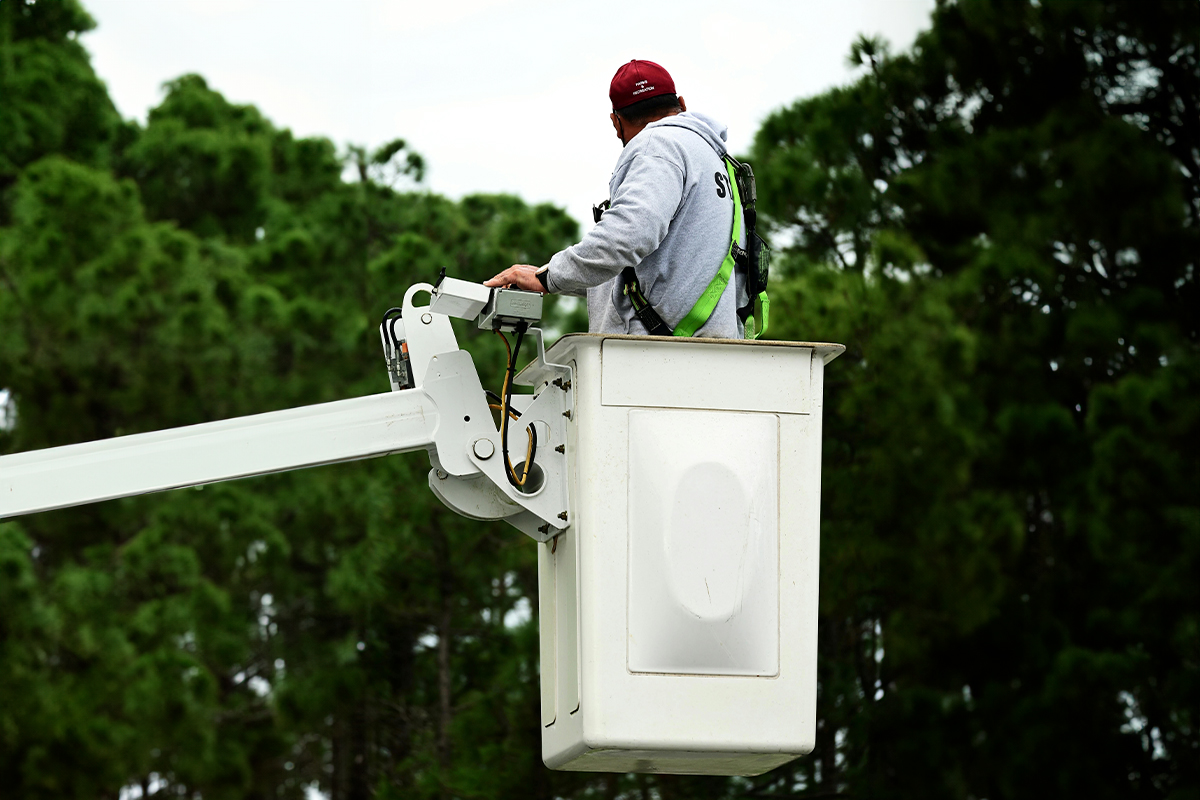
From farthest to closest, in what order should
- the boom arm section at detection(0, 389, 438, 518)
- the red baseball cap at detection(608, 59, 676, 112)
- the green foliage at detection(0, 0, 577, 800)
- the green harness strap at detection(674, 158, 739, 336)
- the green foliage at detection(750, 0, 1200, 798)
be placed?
the green foliage at detection(0, 0, 577, 800) → the green foliage at detection(750, 0, 1200, 798) → the red baseball cap at detection(608, 59, 676, 112) → the green harness strap at detection(674, 158, 739, 336) → the boom arm section at detection(0, 389, 438, 518)

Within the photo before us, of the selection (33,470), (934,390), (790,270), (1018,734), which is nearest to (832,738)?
(1018,734)

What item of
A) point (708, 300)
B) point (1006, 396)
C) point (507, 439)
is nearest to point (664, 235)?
point (708, 300)

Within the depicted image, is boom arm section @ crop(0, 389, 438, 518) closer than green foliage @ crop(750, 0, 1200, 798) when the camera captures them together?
Yes

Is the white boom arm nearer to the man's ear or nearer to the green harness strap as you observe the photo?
the green harness strap

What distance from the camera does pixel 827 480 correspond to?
34.6 feet

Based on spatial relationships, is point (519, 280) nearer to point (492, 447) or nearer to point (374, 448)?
point (492, 447)

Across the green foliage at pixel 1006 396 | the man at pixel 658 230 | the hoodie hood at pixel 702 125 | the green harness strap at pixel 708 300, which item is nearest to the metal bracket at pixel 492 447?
the man at pixel 658 230

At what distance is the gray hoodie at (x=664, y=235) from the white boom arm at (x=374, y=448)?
218 mm

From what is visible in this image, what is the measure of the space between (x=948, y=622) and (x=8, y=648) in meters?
6.43

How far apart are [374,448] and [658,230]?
28.0 inches

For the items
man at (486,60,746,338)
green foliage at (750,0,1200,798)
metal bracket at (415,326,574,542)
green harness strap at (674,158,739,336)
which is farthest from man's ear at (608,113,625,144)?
green foliage at (750,0,1200,798)

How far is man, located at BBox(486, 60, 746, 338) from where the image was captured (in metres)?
3.11

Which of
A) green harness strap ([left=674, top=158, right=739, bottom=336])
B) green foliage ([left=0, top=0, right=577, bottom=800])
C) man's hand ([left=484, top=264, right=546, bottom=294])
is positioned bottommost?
green foliage ([left=0, top=0, right=577, bottom=800])

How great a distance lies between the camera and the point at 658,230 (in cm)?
315
